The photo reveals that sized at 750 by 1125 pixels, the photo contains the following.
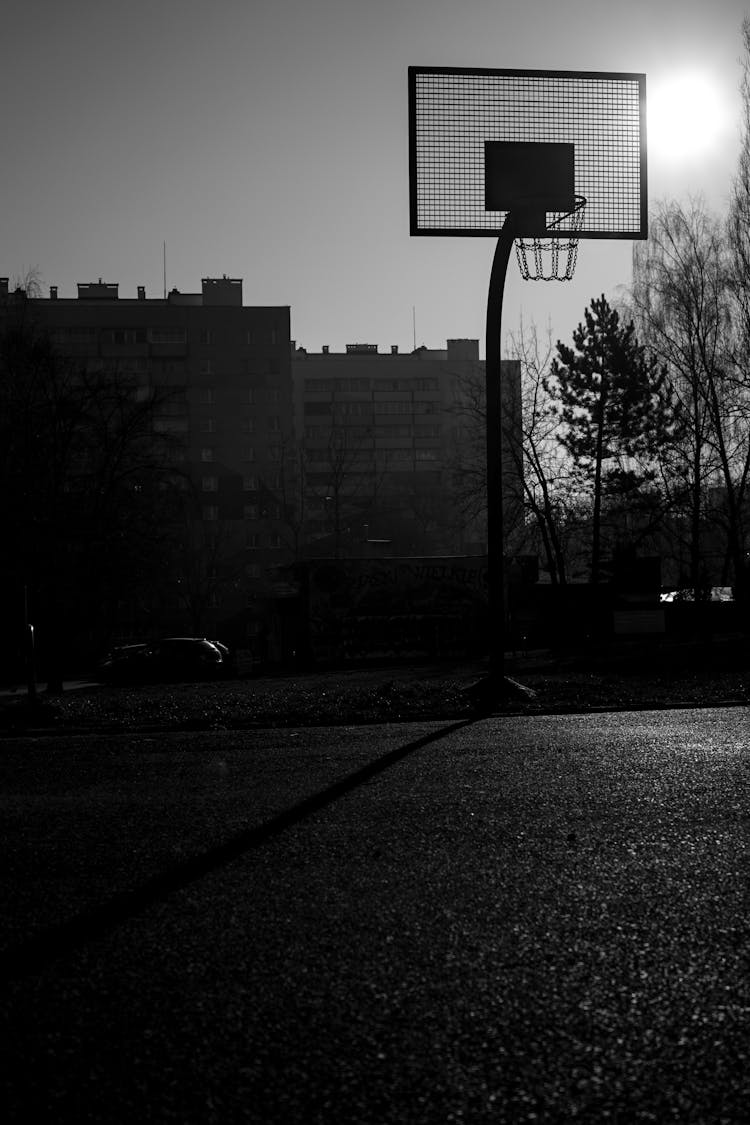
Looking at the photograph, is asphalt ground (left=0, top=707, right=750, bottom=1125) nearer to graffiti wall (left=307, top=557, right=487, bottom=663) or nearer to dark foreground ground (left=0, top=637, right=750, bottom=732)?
dark foreground ground (left=0, top=637, right=750, bottom=732)

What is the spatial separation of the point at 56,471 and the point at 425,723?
1071 inches

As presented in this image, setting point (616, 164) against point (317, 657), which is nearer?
point (616, 164)

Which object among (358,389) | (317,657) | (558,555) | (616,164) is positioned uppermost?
(358,389)

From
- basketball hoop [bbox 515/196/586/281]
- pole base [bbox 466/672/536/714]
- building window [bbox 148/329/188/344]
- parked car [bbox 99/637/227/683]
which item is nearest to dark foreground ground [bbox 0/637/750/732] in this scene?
pole base [bbox 466/672/536/714]

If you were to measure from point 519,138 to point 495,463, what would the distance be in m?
4.22

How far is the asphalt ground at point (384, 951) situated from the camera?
2.99m

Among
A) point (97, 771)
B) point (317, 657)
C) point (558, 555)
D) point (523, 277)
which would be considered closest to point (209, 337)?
point (558, 555)

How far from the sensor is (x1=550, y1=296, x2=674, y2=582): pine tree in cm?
5066

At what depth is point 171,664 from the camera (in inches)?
1535

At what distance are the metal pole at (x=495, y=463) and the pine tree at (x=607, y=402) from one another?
112 ft

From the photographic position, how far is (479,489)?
5450 cm

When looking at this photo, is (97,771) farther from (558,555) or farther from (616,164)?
(558,555)

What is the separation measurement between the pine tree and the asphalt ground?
4444cm

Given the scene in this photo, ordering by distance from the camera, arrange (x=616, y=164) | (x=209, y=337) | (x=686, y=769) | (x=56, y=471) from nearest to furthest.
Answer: (x=686, y=769) → (x=616, y=164) → (x=56, y=471) → (x=209, y=337)
